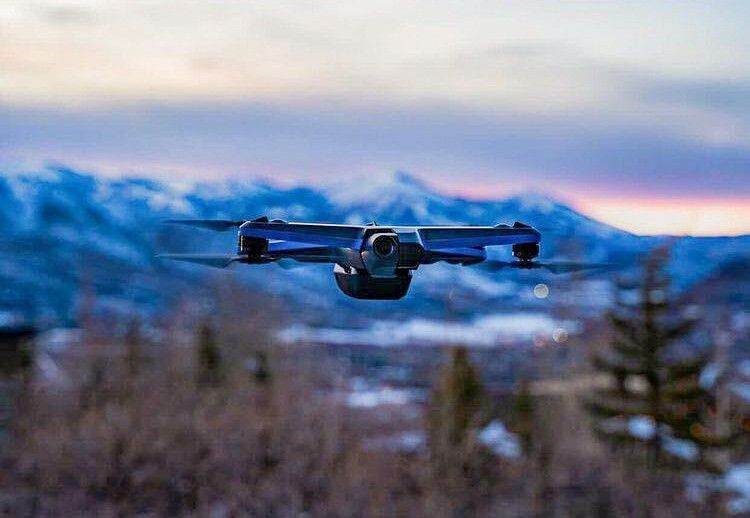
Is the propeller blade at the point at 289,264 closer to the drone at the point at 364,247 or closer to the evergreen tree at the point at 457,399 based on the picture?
the drone at the point at 364,247

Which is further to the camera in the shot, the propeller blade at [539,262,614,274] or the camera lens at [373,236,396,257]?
the propeller blade at [539,262,614,274]

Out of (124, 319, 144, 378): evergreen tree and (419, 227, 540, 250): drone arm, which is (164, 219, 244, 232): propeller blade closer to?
(419, 227, 540, 250): drone arm

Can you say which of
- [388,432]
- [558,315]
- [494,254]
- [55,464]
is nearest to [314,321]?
[388,432]

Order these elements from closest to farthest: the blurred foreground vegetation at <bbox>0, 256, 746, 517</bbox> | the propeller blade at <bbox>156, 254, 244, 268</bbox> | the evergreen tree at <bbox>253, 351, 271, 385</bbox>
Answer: the propeller blade at <bbox>156, 254, 244, 268</bbox> → the blurred foreground vegetation at <bbox>0, 256, 746, 517</bbox> → the evergreen tree at <bbox>253, 351, 271, 385</bbox>

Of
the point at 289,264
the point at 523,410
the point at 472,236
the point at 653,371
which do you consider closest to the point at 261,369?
the point at 523,410

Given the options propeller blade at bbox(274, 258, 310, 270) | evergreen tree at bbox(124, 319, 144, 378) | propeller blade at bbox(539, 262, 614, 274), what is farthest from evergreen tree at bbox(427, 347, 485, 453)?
propeller blade at bbox(274, 258, 310, 270)

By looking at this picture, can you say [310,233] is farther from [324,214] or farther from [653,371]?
[653,371]
